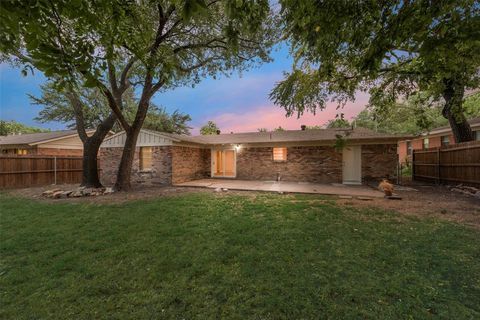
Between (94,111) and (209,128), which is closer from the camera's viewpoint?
(94,111)

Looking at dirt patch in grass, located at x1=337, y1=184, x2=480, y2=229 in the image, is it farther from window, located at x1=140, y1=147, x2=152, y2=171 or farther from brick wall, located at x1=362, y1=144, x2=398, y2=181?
window, located at x1=140, y1=147, x2=152, y2=171

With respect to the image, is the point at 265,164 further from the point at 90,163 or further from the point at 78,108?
the point at 78,108

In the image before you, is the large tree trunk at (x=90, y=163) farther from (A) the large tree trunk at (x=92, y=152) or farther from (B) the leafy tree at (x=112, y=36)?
(B) the leafy tree at (x=112, y=36)

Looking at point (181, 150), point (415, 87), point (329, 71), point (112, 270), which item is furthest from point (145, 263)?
point (415, 87)

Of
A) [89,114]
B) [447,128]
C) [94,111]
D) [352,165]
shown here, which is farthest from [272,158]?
[89,114]

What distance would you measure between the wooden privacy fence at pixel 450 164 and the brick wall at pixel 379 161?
6.52ft

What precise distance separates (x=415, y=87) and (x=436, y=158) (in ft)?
14.2

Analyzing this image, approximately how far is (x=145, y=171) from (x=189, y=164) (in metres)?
2.48

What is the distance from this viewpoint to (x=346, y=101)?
984cm

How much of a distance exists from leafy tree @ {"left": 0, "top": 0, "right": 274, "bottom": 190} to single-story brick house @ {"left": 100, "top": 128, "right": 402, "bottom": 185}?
2.18 m

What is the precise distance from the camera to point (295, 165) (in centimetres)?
1240

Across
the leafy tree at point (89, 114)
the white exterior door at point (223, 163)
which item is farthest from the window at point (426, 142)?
the leafy tree at point (89, 114)

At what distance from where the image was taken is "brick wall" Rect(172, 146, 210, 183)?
11562 millimetres

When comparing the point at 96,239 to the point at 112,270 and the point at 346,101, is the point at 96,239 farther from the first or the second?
the point at 346,101
